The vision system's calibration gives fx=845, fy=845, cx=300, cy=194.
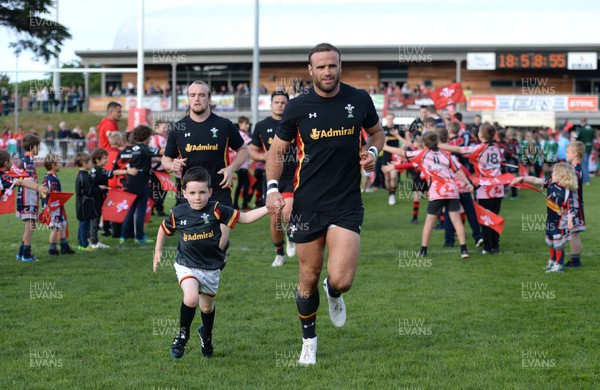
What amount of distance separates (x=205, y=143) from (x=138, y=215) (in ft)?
19.3

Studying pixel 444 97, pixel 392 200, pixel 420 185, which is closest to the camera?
pixel 420 185

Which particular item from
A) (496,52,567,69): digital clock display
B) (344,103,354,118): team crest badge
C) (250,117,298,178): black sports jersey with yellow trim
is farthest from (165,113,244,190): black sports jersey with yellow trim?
(496,52,567,69): digital clock display

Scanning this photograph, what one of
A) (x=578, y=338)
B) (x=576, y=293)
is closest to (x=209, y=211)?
(x=578, y=338)

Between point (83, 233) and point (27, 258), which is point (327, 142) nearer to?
point (27, 258)

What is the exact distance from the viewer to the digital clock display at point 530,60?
171 ft

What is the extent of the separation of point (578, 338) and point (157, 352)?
3.60 metres

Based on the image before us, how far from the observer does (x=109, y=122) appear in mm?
15008

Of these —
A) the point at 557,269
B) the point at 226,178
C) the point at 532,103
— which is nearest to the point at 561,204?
the point at 557,269

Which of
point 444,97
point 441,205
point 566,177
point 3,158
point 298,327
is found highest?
point 444,97

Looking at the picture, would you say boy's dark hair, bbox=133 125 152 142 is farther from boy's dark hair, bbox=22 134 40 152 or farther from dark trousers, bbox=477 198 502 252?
dark trousers, bbox=477 198 502 252

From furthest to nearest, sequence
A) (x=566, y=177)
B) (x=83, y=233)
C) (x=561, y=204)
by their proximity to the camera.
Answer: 1. (x=83, y=233)
2. (x=561, y=204)
3. (x=566, y=177)

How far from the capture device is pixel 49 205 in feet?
38.9

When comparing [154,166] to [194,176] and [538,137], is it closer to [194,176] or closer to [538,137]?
[194,176]

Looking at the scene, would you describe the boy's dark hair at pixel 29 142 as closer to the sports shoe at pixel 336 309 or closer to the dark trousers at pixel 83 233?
the dark trousers at pixel 83 233
